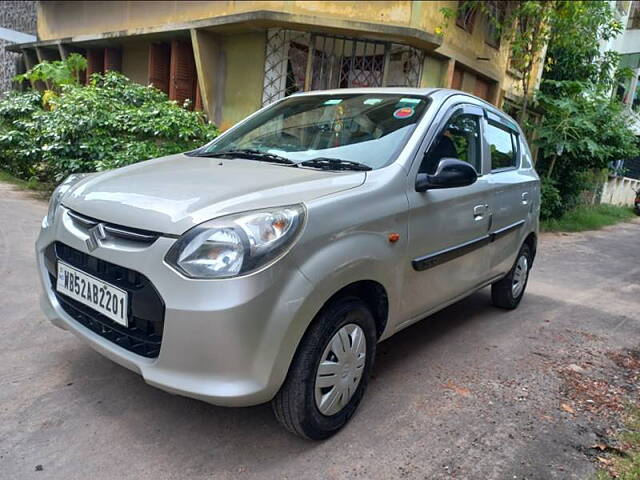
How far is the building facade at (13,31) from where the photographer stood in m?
14.6

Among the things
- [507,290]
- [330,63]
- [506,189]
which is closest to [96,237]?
[506,189]

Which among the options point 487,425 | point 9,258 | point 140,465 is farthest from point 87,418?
point 9,258

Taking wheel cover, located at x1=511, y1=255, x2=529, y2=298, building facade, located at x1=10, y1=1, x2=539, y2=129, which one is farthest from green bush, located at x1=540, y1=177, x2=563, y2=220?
wheel cover, located at x1=511, y1=255, x2=529, y2=298

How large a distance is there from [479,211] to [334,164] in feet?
3.99

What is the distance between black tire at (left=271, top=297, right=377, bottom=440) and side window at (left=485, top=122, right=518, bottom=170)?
198cm

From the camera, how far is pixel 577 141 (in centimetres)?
1046

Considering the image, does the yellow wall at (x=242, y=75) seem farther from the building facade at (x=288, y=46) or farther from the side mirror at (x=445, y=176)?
the side mirror at (x=445, y=176)

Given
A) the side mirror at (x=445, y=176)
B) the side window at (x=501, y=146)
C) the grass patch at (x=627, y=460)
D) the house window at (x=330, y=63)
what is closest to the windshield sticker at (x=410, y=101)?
the side mirror at (x=445, y=176)

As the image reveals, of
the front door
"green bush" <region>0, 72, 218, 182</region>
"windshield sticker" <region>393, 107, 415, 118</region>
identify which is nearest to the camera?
the front door

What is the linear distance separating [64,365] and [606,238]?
36.1 feet

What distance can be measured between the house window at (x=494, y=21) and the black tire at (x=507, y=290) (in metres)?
6.67

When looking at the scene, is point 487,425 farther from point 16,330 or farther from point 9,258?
point 9,258

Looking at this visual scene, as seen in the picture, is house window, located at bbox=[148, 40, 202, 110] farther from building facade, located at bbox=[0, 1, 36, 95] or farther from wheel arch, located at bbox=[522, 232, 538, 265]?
wheel arch, located at bbox=[522, 232, 538, 265]

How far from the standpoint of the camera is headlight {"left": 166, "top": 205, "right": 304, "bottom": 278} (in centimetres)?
189
